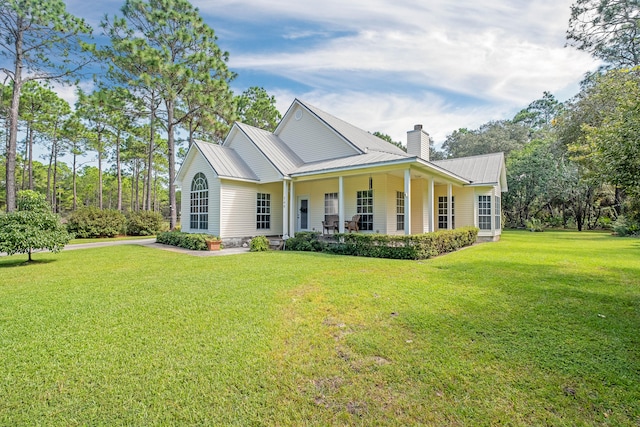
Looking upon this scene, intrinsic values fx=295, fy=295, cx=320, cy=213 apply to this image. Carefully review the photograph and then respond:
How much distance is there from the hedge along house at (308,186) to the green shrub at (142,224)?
25.1 feet

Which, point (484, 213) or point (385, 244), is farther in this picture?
point (484, 213)

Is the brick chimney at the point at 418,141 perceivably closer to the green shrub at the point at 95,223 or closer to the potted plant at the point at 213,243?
the potted plant at the point at 213,243

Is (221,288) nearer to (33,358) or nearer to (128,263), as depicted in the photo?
(33,358)

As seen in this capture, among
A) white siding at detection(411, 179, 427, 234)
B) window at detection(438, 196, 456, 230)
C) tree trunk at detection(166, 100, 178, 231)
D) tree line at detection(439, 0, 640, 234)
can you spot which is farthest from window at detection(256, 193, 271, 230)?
tree line at detection(439, 0, 640, 234)

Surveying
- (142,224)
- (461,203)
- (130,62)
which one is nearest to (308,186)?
(461,203)

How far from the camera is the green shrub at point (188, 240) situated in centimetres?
1241

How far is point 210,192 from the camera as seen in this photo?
13.6m

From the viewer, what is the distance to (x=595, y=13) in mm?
13258

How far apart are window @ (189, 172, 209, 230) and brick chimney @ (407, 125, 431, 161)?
401 inches

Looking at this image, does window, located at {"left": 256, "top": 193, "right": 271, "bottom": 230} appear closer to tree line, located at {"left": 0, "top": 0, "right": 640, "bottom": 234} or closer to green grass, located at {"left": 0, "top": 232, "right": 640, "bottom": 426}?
tree line, located at {"left": 0, "top": 0, "right": 640, "bottom": 234}

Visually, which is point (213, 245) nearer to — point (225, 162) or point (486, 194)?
point (225, 162)

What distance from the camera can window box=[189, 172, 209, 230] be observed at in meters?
13.9

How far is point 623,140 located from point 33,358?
8.86 meters

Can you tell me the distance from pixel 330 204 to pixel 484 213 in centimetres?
876
